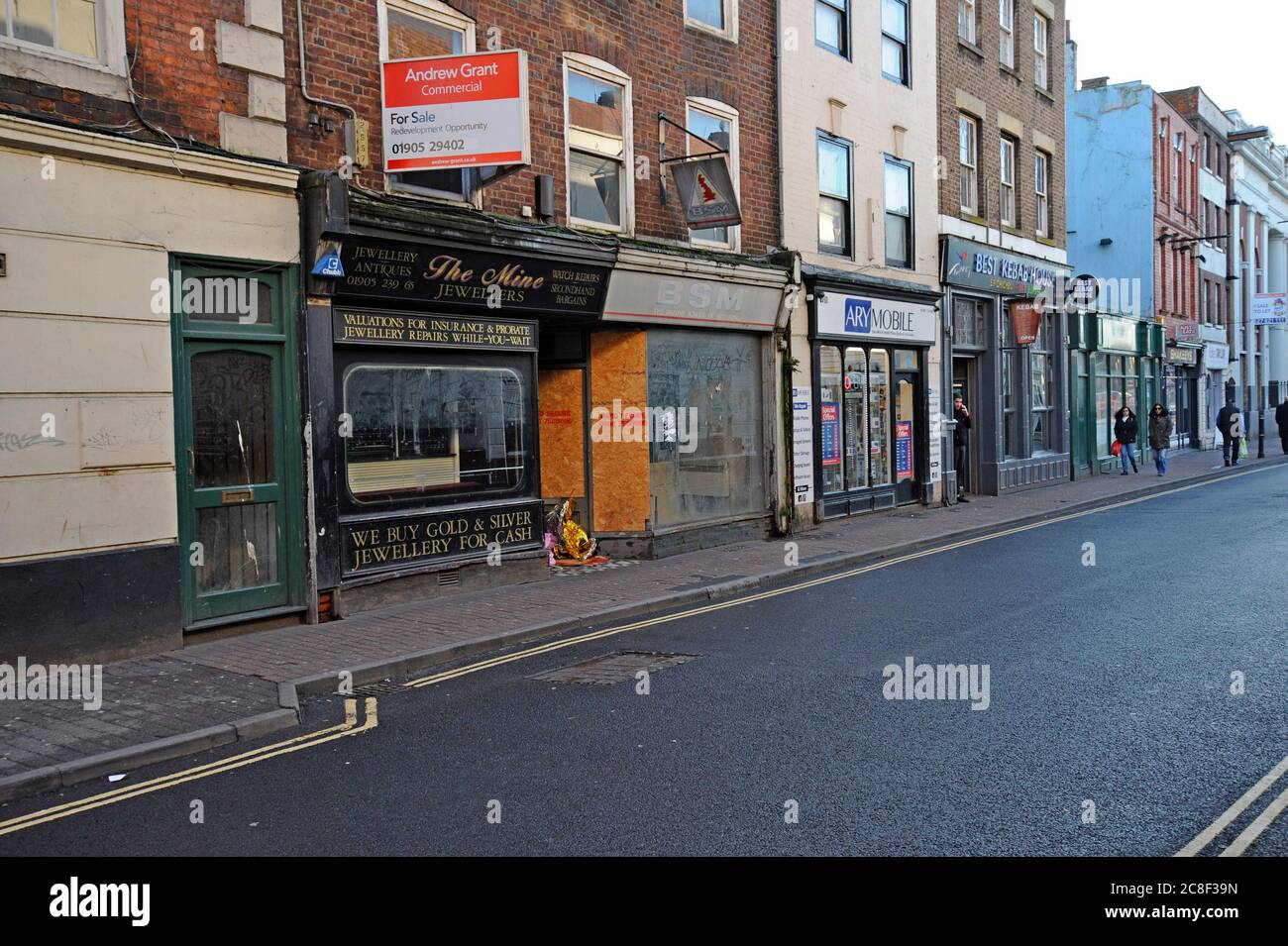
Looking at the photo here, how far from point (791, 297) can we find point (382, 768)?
39.2 ft

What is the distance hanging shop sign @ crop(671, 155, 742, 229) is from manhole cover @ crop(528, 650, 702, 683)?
23.5ft

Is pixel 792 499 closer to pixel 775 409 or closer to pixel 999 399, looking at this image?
pixel 775 409

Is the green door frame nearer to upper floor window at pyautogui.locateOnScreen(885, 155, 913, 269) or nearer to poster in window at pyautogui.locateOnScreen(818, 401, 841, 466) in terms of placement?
poster in window at pyautogui.locateOnScreen(818, 401, 841, 466)

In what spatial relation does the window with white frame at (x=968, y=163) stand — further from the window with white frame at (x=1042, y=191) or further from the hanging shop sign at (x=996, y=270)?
the window with white frame at (x=1042, y=191)

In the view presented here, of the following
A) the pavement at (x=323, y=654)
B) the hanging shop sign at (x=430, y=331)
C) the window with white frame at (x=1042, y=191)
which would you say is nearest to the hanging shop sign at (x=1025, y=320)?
the window with white frame at (x=1042, y=191)

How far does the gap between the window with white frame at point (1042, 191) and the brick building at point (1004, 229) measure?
33 mm

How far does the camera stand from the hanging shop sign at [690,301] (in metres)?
13.7

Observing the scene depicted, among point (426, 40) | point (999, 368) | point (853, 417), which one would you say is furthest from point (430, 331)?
point (999, 368)

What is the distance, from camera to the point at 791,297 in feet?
54.5

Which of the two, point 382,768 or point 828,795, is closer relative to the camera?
point 828,795

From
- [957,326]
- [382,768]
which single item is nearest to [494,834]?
[382,768]

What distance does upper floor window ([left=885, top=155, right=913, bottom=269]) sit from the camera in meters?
A: 19.7

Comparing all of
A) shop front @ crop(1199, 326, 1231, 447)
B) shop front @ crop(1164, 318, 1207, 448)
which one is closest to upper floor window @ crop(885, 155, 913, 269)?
shop front @ crop(1164, 318, 1207, 448)

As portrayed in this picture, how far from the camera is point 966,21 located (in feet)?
74.7
